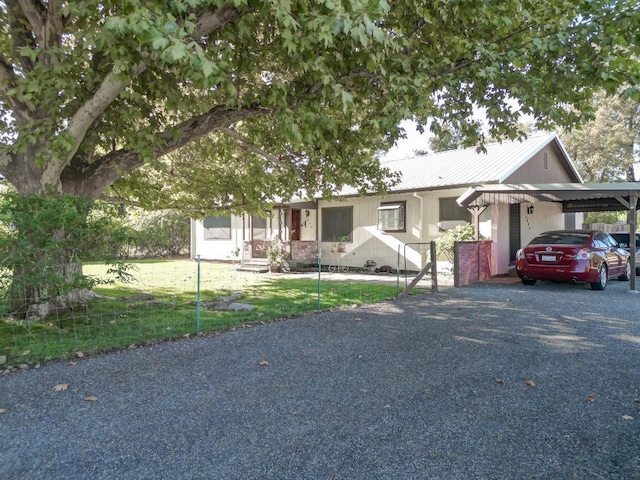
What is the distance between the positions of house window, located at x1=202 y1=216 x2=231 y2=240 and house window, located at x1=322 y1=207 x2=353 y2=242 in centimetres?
534

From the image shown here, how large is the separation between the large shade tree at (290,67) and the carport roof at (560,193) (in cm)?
436

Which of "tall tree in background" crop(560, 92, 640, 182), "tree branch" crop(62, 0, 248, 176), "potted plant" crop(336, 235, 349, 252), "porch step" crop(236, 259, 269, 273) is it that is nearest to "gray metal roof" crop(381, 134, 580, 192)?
"potted plant" crop(336, 235, 349, 252)

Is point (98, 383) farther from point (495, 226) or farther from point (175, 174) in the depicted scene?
point (495, 226)

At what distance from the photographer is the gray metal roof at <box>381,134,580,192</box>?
1343cm

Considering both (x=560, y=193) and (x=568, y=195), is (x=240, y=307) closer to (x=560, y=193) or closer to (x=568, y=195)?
(x=560, y=193)

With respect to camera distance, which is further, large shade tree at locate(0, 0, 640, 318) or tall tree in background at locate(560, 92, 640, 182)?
tall tree in background at locate(560, 92, 640, 182)

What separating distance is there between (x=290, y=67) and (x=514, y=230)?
1179cm

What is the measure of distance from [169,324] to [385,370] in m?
3.69

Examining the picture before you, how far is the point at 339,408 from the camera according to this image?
3.64m

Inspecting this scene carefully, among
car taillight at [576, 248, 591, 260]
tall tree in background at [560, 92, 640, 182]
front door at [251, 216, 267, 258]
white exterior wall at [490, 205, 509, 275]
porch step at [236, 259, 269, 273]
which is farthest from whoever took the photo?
tall tree in background at [560, 92, 640, 182]

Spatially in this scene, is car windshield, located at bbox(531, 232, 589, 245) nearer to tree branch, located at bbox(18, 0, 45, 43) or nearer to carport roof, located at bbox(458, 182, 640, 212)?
carport roof, located at bbox(458, 182, 640, 212)

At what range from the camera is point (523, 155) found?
14.5m

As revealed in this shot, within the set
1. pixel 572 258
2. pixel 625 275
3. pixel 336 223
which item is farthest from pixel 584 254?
pixel 336 223

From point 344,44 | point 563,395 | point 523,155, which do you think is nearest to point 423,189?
point 523,155
